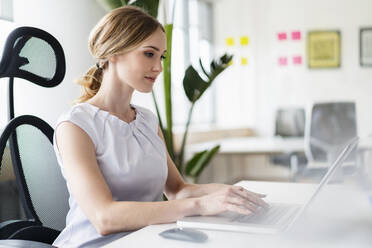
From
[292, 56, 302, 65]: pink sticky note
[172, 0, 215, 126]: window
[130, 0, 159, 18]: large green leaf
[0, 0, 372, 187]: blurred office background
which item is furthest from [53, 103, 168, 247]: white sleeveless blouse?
[292, 56, 302, 65]: pink sticky note

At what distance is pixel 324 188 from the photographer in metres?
0.79

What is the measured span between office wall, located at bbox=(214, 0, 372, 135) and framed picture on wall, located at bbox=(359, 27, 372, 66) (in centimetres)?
5

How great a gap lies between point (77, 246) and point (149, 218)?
262mm

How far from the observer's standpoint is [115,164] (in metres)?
1.09

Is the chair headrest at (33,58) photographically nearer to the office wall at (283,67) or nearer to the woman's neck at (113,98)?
the woman's neck at (113,98)

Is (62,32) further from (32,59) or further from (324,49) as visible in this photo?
(324,49)

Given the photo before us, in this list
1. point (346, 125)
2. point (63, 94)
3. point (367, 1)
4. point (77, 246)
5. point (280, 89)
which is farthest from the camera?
point (280, 89)

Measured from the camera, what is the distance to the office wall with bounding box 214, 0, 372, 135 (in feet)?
16.3

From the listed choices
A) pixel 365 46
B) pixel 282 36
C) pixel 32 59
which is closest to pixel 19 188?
pixel 32 59

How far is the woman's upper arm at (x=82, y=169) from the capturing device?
94 centimetres

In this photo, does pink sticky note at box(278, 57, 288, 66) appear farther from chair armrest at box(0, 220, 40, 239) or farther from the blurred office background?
chair armrest at box(0, 220, 40, 239)

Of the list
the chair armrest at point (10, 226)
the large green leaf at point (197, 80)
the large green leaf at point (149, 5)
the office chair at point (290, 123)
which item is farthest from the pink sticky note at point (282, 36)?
the chair armrest at point (10, 226)

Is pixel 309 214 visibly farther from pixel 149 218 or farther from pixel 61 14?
pixel 61 14

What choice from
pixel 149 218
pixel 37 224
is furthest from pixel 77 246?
pixel 149 218
